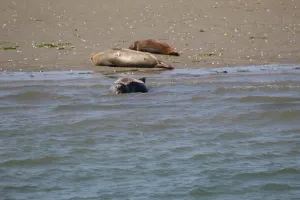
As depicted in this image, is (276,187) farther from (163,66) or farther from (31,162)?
(163,66)

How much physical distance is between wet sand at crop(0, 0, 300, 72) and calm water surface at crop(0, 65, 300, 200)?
188cm

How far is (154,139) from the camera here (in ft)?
22.2

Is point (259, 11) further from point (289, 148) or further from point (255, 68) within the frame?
point (289, 148)

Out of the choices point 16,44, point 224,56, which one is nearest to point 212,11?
point 224,56

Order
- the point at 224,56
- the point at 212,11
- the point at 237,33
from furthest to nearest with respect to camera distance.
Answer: the point at 212,11 < the point at 237,33 < the point at 224,56

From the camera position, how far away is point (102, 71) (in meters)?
11.6

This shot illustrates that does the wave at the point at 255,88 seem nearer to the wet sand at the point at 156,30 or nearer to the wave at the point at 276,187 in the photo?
the wet sand at the point at 156,30

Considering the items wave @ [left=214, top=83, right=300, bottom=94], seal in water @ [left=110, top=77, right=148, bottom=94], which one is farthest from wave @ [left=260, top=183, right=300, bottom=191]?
seal in water @ [left=110, top=77, right=148, bottom=94]

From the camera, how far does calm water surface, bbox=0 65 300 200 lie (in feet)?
17.2

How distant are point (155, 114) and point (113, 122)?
65cm

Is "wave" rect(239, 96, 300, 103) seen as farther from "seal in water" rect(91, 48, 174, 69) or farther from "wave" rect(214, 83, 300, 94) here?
"seal in water" rect(91, 48, 174, 69)

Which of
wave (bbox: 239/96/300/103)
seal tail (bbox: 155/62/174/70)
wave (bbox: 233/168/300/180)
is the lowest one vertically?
wave (bbox: 233/168/300/180)

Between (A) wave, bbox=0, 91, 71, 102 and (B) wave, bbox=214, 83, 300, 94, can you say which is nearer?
(A) wave, bbox=0, 91, 71, 102

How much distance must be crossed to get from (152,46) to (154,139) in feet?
20.8
